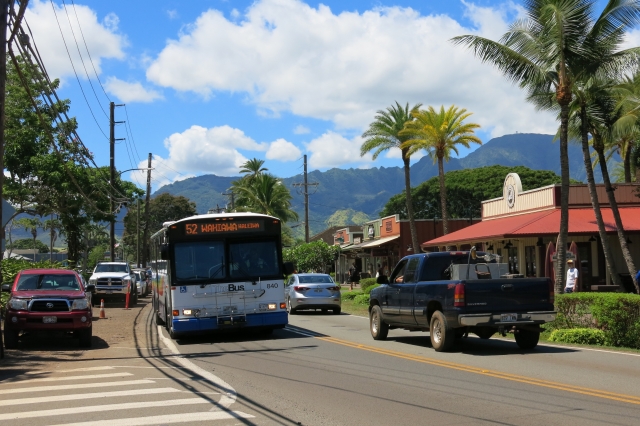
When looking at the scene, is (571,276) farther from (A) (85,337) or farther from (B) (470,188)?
(B) (470,188)

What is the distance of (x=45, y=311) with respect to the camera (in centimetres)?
1683

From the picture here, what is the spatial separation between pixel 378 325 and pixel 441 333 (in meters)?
3.14

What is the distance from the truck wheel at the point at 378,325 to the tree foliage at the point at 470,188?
64.7m

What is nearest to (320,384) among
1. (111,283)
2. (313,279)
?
(313,279)

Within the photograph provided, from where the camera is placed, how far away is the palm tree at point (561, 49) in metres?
23.6

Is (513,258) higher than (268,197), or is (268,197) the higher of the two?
(268,197)

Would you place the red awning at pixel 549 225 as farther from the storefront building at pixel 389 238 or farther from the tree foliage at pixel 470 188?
the tree foliage at pixel 470 188

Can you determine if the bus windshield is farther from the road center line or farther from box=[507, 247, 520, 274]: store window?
box=[507, 247, 520, 274]: store window

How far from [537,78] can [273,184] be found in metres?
43.3

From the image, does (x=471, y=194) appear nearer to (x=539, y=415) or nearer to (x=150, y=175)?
(x=150, y=175)

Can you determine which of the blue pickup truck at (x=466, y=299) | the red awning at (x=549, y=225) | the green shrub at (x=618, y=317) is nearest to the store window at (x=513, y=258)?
the red awning at (x=549, y=225)

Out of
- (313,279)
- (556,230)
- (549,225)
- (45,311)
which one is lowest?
(45,311)

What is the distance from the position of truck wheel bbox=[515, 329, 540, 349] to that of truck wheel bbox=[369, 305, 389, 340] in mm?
3261

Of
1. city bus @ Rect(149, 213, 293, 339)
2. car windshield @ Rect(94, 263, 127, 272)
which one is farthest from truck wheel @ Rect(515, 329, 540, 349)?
car windshield @ Rect(94, 263, 127, 272)
